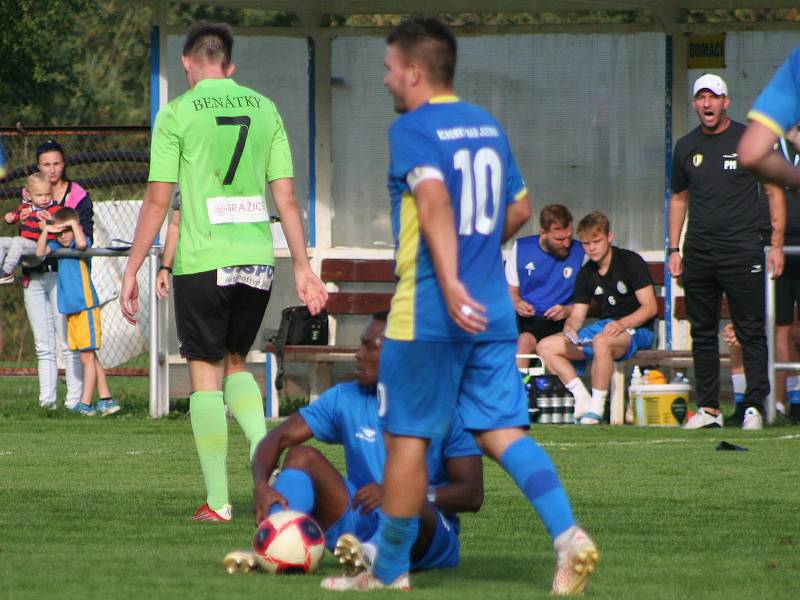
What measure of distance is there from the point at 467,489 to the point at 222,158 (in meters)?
2.23

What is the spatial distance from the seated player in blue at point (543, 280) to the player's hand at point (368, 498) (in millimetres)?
7743

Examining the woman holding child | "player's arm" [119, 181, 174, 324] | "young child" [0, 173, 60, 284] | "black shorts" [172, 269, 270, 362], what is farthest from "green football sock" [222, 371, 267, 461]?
"young child" [0, 173, 60, 284]

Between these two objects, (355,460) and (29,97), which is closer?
(355,460)

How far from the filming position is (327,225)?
1490 centimetres

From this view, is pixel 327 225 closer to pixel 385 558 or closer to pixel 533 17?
pixel 385 558

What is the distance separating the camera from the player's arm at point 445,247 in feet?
16.0

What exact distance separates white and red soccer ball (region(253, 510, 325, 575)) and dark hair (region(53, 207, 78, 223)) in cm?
843

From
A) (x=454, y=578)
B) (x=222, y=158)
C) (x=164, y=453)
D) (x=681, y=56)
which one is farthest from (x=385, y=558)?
(x=681, y=56)

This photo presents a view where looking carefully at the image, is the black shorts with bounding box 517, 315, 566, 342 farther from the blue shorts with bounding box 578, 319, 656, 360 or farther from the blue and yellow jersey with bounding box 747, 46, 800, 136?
the blue and yellow jersey with bounding box 747, 46, 800, 136

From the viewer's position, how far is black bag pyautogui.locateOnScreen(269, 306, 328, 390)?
1355cm

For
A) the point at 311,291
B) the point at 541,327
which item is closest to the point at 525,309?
the point at 541,327

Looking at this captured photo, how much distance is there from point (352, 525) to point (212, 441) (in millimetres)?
1612

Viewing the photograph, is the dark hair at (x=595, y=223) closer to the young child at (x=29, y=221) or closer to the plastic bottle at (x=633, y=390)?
the plastic bottle at (x=633, y=390)

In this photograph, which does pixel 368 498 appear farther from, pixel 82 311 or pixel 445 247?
pixel 82 311
